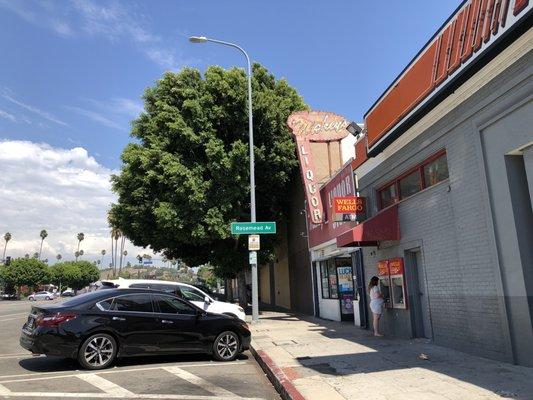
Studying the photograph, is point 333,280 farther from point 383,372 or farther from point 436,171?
point 383,372

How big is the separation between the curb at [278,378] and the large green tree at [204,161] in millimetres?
11956

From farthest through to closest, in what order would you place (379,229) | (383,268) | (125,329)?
1. (383,268)
2. (379,229)
3. (125,329)

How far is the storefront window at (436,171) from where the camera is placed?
1038 cm

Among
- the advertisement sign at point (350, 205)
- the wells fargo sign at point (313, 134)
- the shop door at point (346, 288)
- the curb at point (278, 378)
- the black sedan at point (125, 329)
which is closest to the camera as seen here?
the curb at point (278, 378)

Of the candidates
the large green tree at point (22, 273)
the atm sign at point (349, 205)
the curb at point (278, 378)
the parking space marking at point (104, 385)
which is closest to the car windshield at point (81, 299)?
the parking space marking at point (104, 385)

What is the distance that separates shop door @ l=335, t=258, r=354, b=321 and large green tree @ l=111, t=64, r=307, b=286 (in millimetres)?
5987

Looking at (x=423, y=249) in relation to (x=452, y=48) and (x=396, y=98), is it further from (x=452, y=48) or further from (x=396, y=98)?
(x=452, y=48)

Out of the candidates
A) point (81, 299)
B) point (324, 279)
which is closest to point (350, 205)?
point (324, 279)

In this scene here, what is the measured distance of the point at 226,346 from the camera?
10.5m

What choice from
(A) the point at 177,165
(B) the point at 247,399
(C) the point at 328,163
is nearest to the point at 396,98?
(B) the point at 247,399

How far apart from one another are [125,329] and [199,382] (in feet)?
6.80

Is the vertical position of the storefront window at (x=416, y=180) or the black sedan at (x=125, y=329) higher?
the storefront window at (x=416, y=180)

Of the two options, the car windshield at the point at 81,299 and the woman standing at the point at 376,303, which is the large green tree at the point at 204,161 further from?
the car windshield at the point at 81,299

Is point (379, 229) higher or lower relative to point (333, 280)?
higher
